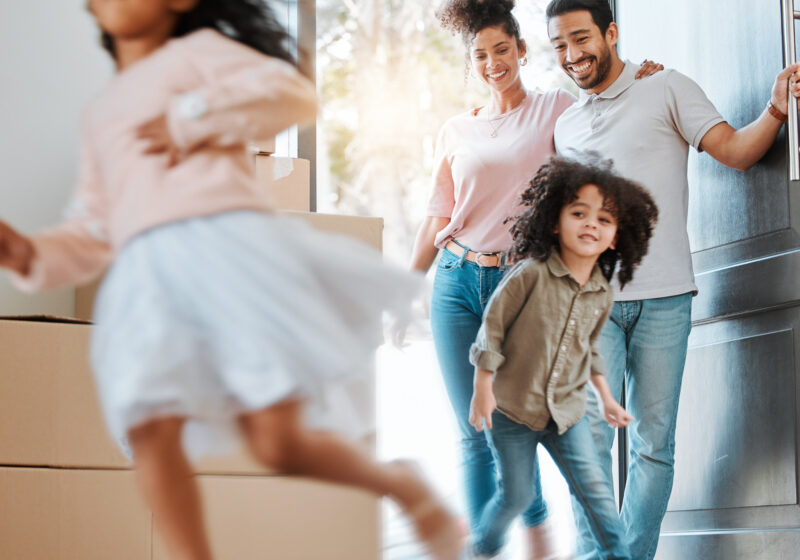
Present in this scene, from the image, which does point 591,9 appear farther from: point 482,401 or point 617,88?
point 482,401

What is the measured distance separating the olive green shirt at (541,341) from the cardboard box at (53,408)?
25.4 inches

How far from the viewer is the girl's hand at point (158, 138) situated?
1089 mm

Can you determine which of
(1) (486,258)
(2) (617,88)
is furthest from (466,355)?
(2) (617,88)

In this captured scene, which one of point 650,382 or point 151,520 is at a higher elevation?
point 650,382

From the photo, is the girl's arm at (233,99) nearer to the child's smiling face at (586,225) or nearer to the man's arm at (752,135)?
the child's smiling face at (586,225)

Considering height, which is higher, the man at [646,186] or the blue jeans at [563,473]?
the man at [646,186]

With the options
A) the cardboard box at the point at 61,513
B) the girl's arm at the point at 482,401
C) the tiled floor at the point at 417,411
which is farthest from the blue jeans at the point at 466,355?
the tiled floor at the point at 417,411

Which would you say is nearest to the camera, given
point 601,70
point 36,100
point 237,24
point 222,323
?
point 222,323

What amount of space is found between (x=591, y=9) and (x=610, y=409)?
83 centimetres

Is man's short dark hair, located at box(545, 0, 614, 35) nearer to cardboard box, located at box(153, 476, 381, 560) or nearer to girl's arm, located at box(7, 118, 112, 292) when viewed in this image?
cardboard box, located at box(153, 476, 381, 560)

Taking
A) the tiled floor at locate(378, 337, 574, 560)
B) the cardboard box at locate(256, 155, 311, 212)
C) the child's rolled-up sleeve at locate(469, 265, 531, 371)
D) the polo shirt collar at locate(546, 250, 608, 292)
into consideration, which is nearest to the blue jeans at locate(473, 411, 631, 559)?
the child's rolled-up sleeve at locate(469, 265, 531, 371)

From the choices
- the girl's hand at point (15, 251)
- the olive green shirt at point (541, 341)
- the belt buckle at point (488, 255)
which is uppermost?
the belt buckle at point (488, 255)

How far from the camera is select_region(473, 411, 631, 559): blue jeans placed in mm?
1795

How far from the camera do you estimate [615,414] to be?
5.84 feet
